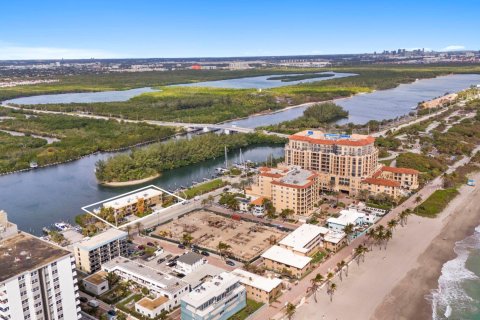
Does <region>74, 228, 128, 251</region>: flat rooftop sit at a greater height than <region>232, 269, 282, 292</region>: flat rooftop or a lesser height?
greater

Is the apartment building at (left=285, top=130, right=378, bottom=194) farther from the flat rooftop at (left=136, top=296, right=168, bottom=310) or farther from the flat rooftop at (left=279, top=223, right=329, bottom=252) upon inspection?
the flat rooftop at (left=136, top=296, right=168, bottom=310)

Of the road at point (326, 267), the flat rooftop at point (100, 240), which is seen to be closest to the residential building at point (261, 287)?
the road at point (326, 267)

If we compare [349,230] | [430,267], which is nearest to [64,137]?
[349,230]

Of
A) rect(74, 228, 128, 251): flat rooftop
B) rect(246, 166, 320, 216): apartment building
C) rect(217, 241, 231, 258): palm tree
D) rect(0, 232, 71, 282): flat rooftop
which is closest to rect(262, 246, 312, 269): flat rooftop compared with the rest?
rect(217, 241, 231, 258): palm tree

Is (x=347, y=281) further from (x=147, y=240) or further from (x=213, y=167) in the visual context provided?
(x=213, y=167)

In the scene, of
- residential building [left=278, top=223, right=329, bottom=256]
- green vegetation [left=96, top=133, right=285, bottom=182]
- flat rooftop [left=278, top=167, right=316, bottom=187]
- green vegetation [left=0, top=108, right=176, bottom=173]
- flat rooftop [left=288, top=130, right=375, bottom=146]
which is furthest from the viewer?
green vegetation [left=0, top=108, right=176, bottom=173]

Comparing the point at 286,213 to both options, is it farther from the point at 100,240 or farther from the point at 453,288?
the point at 100,240
